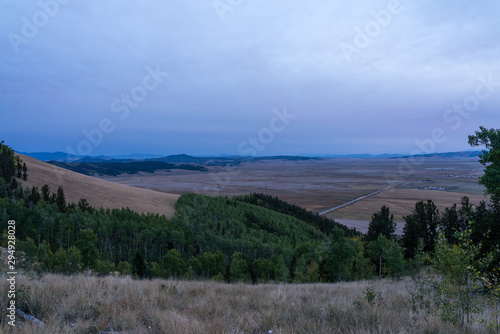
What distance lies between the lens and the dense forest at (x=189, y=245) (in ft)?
106

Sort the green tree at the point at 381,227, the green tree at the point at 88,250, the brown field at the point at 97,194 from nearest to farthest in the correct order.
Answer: the green tree at the point at 88,250 → the green tree at the point at 381,227 → the brown field at the point at 97,194

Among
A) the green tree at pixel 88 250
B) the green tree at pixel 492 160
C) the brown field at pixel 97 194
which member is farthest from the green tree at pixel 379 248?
the brown field at pixel 97 194

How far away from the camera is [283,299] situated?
766 cm

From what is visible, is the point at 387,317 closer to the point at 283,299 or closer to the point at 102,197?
the point at 283,299

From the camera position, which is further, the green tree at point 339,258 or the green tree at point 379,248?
the green tree at point 379,248

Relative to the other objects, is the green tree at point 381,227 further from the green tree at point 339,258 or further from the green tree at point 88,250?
the green tree at point 88,250

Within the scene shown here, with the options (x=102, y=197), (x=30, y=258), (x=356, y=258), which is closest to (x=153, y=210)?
(x=102, y=197)

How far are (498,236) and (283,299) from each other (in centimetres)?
1132

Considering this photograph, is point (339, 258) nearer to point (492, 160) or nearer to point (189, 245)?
point (492, 160)

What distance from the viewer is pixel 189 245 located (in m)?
51.0

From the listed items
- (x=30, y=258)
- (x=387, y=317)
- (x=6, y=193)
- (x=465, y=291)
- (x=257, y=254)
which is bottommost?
(x=257, y=254)

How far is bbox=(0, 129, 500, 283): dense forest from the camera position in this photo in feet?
106

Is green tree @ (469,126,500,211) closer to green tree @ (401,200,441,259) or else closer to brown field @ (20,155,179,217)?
green tree @ (401,200,441,259)

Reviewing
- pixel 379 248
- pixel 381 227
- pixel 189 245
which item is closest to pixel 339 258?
pixel 379 248
